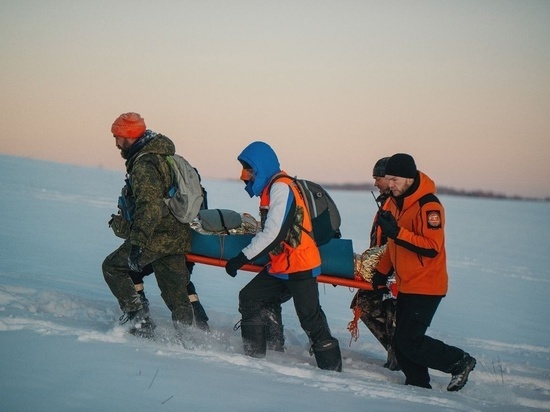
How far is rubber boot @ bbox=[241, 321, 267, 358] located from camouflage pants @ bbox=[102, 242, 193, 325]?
530mm

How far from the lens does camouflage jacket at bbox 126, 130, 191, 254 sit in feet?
16.3

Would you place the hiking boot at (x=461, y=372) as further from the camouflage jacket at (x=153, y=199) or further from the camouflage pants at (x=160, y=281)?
the camouflage jacket at (x=153, y=199)

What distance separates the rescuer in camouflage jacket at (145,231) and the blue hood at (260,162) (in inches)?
28.2

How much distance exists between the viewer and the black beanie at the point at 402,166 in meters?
4.95

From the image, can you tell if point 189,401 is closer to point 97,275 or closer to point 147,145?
point 147,145

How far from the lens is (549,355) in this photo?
721cm

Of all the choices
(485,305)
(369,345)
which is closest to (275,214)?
(369,345)

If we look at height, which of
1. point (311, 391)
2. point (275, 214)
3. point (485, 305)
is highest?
point (275, 214)

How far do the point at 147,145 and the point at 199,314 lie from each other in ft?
5.57

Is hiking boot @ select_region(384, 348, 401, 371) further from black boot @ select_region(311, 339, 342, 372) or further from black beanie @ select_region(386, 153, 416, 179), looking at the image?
black beanie @ select_region(386, 153, 416, 179)

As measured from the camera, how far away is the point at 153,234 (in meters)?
5.20

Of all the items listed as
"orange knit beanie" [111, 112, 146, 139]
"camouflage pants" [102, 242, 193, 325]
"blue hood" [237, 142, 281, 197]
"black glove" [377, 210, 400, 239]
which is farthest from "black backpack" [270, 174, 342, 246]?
"orange knit beanie" [111, 112, 146, 139]

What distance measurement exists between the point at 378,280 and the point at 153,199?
2064 mm

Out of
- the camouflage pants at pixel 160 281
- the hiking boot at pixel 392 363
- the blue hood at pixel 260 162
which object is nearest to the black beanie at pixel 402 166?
the blue hood at pixel 260 162
